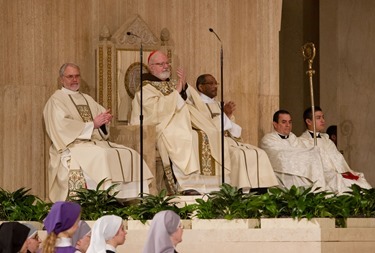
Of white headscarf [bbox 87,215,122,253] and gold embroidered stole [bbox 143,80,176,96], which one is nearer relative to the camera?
white headscarf [bbox 87,215,122,253]

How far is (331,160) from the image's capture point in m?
16.9

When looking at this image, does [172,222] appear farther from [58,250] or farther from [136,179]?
Result: [136,179]

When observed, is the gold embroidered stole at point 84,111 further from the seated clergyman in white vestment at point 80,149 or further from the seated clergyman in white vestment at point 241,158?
the seated clergyman in white vestment at point 241,158

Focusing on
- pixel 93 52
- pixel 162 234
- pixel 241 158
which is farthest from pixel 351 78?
pixel 162 234

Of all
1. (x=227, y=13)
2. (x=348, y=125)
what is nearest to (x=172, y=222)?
(x=227, y=13)

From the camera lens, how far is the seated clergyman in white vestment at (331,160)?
1633cm

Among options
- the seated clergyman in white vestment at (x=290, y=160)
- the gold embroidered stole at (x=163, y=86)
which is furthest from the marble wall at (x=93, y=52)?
the gold embroidered stole at (x=163, y=86)

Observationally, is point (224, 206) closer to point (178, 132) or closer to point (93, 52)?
point (178, 132)

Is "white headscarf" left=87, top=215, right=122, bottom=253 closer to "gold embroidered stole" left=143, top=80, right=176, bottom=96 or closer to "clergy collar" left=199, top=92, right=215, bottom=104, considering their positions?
"gold embroidered stole" left=143, top=80, right=176, bottom=96

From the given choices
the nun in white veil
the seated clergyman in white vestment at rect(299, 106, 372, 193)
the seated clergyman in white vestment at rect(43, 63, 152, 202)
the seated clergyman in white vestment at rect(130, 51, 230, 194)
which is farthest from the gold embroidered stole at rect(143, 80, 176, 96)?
the nun in white veil

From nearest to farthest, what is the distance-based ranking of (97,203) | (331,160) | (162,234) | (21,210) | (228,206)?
(162,234)
(228,206)
(21,210)
(97,203)
(331,160)

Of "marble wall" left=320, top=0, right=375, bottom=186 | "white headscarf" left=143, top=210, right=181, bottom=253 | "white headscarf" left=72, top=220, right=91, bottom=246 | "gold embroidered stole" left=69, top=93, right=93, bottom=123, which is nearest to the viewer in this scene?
"white headscarf" left=143, top=210, right=181, bottom=253

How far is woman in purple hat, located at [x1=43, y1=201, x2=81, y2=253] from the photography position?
27.1 ft

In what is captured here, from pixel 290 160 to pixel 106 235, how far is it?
303 inches
